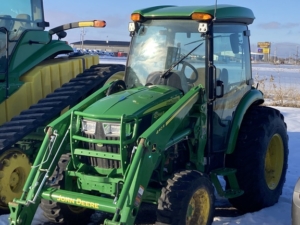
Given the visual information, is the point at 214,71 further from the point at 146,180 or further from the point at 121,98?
the point at 146,180

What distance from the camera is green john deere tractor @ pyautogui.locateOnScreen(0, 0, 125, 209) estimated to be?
19.2 ft

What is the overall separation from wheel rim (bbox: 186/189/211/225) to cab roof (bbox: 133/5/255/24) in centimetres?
191

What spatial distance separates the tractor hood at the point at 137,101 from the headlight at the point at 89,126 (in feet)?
0.29

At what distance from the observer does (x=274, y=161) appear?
6.57m

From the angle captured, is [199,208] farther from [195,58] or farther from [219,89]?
[195,58]

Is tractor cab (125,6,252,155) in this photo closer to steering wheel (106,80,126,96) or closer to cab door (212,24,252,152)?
cab door (212,24,252,152)

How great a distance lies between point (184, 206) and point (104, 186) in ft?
2.53

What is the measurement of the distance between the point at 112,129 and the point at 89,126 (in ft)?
0.90

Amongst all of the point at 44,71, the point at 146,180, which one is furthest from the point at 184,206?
the point at 44,71

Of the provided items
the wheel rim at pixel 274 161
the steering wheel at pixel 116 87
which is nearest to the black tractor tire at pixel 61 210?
the steering wheel at pixel 116 87

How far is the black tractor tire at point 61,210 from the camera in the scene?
4.93 meters

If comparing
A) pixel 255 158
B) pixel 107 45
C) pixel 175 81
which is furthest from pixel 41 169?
pixel 107 45

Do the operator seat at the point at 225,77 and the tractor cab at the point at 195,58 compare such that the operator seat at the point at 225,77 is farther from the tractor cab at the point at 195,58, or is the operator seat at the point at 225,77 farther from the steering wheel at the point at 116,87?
the steering wheel at the point at 116,87

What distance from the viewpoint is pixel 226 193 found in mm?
5629
